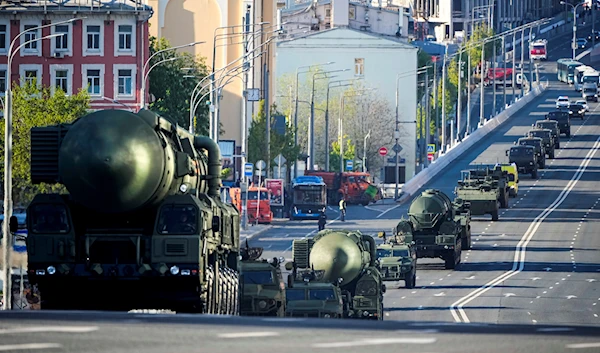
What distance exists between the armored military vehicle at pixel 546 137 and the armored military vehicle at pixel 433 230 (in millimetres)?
48136

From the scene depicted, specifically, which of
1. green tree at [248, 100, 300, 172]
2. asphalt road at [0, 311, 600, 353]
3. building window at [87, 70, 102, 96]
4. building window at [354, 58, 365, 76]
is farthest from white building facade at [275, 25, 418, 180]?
asphalt road at [0, 311, 600, 353]

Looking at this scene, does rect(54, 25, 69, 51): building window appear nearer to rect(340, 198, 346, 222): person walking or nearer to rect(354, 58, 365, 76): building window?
rect(340, 198, 346, 222): person walking

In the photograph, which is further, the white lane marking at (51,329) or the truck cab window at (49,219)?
the truck cab window at (49,219)

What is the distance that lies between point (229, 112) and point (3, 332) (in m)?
93.2

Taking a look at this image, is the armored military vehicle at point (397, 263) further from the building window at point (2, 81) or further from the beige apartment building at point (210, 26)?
the beige apartment building at point (210, 26)

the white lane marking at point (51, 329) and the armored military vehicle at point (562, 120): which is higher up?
the armored military vehicle at point (562, 120)

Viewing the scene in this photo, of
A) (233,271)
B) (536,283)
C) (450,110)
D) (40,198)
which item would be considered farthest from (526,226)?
(450,110)

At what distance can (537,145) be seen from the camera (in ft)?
348

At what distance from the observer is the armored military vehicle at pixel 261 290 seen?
37125mm

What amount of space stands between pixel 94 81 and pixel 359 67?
67610mm

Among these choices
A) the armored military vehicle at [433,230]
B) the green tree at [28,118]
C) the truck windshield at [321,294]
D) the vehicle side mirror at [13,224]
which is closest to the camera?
the vehicle side mirror at [13,224]

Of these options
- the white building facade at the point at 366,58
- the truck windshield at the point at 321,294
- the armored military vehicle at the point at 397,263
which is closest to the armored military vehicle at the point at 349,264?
the truck windshield at the point at 321,294

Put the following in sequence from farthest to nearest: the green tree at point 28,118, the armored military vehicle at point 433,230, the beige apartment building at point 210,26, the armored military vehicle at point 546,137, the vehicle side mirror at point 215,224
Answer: the armored military vehicle at point 546,137 → the beige apartment building at point 210,26 → the armored military vehicle at point 433,230 → the green tree at point 28,118 → the vehicle side mirror at point 215,224

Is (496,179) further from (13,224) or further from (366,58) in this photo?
(366,58)
